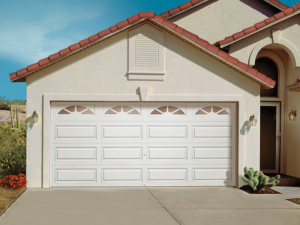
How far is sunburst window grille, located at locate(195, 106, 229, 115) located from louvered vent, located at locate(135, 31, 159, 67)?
202 centimetres

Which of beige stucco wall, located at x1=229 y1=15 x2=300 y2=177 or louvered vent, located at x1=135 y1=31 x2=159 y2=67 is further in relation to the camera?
beige stucco wall, located at x1=229 y1=15 x2=300 y2=177

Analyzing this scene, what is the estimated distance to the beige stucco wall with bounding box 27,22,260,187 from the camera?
9.23m

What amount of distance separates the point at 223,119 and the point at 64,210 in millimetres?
5291

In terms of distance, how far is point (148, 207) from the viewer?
284 inches

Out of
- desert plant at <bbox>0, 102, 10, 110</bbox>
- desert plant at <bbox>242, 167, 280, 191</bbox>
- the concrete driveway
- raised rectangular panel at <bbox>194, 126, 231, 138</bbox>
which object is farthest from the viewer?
desert plant at <bbox>0, 102, 10, 110</bbox>

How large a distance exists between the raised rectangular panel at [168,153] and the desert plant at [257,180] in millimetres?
1862

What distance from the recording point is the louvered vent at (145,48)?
9367 millimetres

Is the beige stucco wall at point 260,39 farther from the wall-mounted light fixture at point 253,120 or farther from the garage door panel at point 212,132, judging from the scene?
the garage door panel at point 212,132

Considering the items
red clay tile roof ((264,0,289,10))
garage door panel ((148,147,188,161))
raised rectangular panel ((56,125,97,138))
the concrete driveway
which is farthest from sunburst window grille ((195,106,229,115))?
red clay tile roof ((264,0,289,10))

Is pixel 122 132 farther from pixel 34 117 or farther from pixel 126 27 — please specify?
pixel 126 27

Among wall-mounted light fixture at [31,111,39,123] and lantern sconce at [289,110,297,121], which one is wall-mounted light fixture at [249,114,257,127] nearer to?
lantern sconce at [289,110,297,121]

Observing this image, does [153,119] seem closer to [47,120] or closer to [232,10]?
[47,120]

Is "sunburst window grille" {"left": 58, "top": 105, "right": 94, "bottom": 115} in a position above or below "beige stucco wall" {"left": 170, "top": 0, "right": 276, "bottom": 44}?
below

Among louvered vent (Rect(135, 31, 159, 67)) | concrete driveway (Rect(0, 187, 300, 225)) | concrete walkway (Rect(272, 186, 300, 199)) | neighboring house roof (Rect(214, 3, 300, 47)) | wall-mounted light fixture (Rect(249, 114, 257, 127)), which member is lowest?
concrete walkway (Rect(272, 186, 300, 199))
